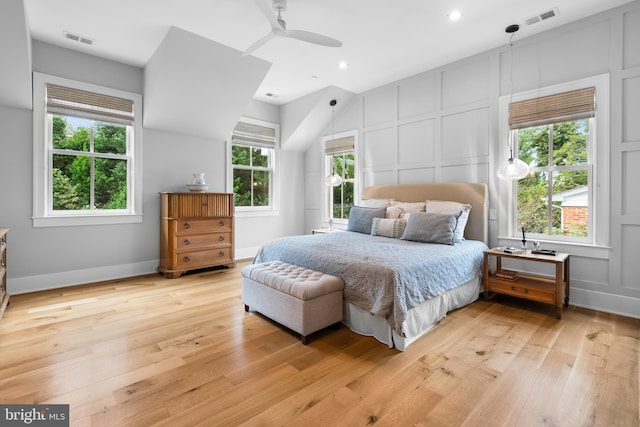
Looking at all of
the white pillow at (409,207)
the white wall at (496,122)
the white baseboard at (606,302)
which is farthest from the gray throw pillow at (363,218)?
the white baseboard at (606,302)

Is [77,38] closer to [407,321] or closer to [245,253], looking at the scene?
[245,253]

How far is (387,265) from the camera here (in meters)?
2.43

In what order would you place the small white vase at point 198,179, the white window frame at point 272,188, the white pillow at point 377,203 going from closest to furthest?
the white pillow at point 377,203
the small white vase at point 198,179
the white window frame at point 272,188

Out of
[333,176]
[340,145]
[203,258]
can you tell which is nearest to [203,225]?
[203,258]

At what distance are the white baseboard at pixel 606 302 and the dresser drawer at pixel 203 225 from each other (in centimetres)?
452

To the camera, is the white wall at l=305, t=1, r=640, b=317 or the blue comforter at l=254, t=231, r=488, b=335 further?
the white wall at l=305, t=1, r=640, b=317

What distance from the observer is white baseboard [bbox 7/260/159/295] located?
362cm

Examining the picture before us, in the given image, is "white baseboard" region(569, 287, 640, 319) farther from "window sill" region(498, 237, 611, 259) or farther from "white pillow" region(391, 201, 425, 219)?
"white pillow" region(391, 201, 425, 219)

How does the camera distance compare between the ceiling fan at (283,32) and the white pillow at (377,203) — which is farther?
the white pillow at (377,203)

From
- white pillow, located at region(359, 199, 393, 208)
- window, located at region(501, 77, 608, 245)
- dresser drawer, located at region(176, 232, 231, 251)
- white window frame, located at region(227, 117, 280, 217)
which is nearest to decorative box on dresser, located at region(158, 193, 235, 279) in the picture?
dresser drawer, located at region(176, 232, 231, 251)

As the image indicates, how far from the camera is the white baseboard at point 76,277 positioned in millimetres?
3621

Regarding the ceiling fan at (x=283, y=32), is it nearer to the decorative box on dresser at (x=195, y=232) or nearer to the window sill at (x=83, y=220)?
the decorative box on dresser at (x=195, y=232)

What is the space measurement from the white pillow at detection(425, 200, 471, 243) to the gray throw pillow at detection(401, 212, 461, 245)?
0.36ft

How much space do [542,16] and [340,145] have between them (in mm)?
3283
